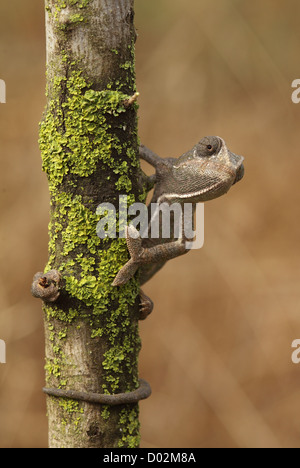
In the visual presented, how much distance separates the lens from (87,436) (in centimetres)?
126

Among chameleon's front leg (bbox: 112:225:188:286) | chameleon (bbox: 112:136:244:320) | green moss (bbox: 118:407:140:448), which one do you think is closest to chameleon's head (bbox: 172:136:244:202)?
chameleon (bbox: 112:136:244:320)

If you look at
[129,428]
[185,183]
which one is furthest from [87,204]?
[129,428]

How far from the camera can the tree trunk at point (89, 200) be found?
1.17 m

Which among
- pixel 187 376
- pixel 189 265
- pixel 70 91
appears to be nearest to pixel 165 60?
pixel 189 265

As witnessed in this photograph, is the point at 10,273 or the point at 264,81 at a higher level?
the point at 264,81

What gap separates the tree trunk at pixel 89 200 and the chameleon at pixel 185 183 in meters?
0.05

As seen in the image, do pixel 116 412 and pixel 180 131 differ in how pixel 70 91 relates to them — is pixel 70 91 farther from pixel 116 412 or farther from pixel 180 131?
pixel 180 131

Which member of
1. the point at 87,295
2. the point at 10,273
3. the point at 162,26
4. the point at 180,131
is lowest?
the point at 87,295

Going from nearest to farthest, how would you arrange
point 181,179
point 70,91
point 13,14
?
point 70,91 → point 181,179 → point 13,14

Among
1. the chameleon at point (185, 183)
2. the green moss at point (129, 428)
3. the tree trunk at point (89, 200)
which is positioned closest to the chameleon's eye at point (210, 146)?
the chameleon at point (185, 183)

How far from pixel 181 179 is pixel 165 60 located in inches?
55.2

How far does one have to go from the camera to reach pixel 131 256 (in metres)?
1.25

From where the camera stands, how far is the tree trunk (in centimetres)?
117

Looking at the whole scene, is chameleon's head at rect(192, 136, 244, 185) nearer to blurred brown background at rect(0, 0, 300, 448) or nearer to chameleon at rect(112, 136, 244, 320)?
chameleon at rect(112, 136, 244, 320)
